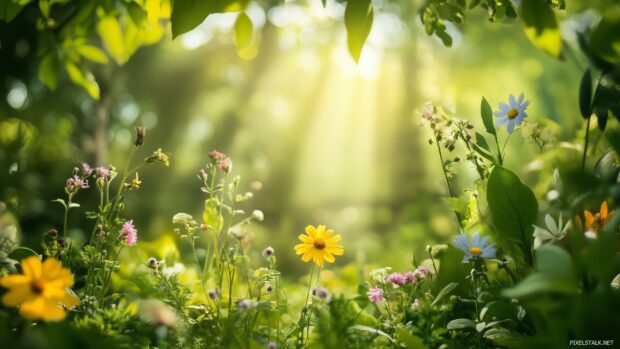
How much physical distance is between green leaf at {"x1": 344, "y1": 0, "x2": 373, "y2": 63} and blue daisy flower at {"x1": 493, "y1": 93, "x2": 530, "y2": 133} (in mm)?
444

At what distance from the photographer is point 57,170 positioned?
546cm

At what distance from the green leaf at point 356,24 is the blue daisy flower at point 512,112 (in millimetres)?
444

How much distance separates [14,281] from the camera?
27.4 inches

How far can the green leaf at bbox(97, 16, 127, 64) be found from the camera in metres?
1.39

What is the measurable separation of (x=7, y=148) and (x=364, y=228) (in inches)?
356

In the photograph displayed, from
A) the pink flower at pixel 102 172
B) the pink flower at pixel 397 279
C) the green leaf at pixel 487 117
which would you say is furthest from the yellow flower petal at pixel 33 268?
the green leaf at pixel 487 117

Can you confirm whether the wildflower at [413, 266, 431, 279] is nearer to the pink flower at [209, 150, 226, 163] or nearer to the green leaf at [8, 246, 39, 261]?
the pink flower at [209, 150, 226, 163]

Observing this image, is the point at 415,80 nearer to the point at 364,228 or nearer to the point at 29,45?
the point at 364,228

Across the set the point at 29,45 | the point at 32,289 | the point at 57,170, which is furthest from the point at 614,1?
the point at 57,170

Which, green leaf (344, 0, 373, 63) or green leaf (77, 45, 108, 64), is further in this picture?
green leaf (77, 45, 108, 64)

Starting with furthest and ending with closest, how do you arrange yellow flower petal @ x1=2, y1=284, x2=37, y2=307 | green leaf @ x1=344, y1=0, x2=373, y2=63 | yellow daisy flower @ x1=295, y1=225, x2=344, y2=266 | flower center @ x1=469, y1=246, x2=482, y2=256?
yellow daisy flower @ x1=295, y1=225, x2=344, y2=266
flower center @ x1=469, y1=246, x2=482, y2=256
green leaf @ x1=344, y1=0, x2=373, y2=63
yellow flower petal @ x1=2, y1=284, x2=37, y2=307

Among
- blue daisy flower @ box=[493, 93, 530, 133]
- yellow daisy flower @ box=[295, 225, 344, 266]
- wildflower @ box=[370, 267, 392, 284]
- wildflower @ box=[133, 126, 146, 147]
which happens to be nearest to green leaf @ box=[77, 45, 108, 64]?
wildflower @ box=[133, 126, 146, 147]

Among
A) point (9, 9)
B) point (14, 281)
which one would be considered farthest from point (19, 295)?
point (9, 9)

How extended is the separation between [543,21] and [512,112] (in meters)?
0.30
